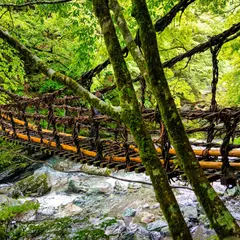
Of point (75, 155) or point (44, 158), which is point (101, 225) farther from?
point (44, 158)

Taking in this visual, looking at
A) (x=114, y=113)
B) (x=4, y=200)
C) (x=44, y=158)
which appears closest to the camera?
(x=114, y=113)

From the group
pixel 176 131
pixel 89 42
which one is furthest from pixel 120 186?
pixel 176 131

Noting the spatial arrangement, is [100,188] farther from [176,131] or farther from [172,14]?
[176,131]

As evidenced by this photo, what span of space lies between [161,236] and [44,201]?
299cm

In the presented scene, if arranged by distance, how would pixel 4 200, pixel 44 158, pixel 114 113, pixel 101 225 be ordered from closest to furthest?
pixel 114 113 → pixel 101 225 → pixel 4 200 → pixel 44 158

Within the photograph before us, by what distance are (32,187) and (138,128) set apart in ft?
18.6

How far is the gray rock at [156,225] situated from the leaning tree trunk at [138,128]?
307cm

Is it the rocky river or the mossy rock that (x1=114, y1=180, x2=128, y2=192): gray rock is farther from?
the mossy rock

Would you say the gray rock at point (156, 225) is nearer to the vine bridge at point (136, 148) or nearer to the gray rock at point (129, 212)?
the gray rock at point (129, 212)

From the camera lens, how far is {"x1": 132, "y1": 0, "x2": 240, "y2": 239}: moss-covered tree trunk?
1702 mm

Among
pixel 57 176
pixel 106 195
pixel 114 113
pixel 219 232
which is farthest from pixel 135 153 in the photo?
pixel 57 176

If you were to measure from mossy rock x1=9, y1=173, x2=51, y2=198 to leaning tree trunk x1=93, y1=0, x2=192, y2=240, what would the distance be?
548cm

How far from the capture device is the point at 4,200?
5.92 meters

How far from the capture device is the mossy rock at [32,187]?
21.9 ft
